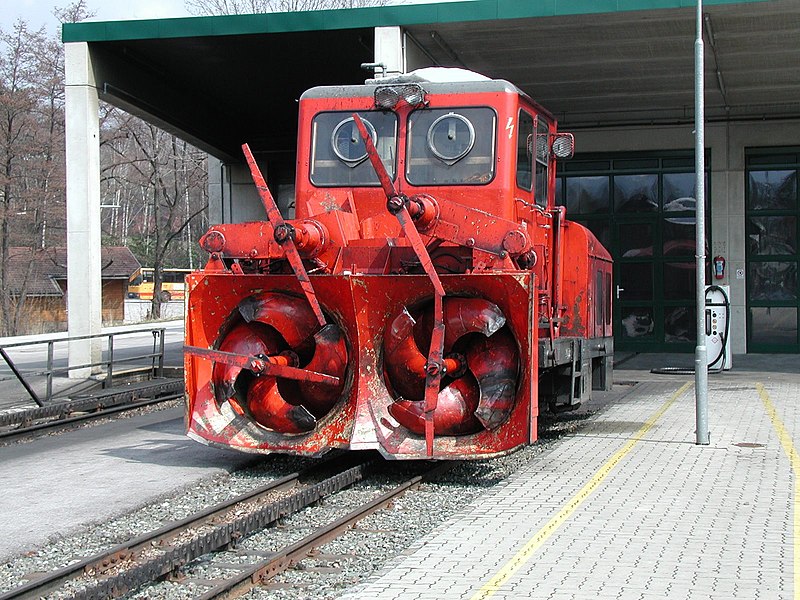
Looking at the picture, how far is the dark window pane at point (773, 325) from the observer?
22.9m

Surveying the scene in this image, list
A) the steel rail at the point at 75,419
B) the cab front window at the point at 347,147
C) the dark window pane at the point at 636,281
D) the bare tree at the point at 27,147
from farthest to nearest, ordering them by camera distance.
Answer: the bare tree at the point at 27,147, the dark window pane at the point at 636,281, the steel rail at the point at 75,419, the cab front window at the point at 347,147

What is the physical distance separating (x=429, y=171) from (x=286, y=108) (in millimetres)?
16044

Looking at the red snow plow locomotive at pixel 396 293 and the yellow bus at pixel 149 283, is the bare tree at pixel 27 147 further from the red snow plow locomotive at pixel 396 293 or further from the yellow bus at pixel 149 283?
the red snow plow locomotive at pixel 396 293

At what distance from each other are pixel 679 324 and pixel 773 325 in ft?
7.01

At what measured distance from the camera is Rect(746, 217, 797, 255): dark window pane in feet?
75.2

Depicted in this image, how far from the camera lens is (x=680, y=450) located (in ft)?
33.2

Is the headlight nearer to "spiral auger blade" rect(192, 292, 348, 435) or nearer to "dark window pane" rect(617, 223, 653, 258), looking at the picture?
"spiral auger blade" rect(192, 292, 348, 435)

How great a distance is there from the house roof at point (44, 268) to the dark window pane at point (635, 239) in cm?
2707

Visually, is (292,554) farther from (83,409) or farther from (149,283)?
(149,283)

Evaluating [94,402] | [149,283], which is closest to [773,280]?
[94,402]

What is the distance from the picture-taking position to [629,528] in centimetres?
676

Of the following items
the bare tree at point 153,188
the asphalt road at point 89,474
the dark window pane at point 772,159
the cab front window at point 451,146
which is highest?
the bare tree at point 153,188

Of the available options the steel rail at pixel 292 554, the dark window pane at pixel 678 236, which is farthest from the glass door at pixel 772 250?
the steel rail at pixel 292 554

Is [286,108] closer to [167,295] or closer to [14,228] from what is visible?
[14,228]
